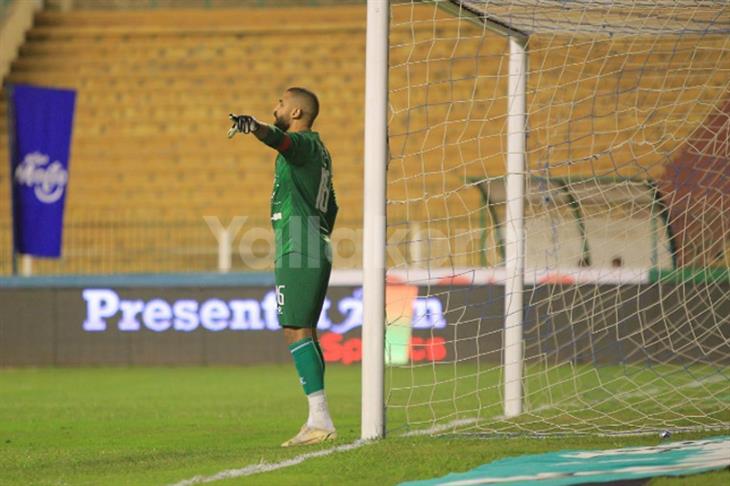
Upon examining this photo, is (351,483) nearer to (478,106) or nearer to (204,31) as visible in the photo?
(478,106)

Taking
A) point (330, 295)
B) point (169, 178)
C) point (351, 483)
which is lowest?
point (351, 483)

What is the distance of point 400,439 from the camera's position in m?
7.62

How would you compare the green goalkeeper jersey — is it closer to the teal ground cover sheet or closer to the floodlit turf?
the floodlit turf

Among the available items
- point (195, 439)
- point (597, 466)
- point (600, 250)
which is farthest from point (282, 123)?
point (600, 250)

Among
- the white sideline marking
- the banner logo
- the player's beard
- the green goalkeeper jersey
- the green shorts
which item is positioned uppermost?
the banner logo

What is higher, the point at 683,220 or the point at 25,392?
the point at 683,220

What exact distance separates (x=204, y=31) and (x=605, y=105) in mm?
8563

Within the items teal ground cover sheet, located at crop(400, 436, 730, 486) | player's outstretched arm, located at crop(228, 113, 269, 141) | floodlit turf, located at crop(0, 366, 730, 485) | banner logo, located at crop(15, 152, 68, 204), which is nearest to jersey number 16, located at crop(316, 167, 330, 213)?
player's outstretched arm, located at crop(228, 113, 269, 141)

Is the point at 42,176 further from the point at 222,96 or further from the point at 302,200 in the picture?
the point at 302,200

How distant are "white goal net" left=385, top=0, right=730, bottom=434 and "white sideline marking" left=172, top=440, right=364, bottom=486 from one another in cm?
136

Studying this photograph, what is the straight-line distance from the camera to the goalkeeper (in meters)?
7.61

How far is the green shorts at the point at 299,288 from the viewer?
25.0 ft

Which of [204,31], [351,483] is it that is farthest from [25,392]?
[204,31]

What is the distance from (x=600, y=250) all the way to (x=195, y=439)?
6.80 meters
